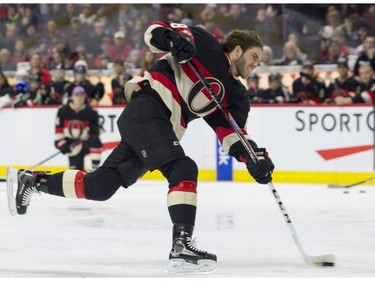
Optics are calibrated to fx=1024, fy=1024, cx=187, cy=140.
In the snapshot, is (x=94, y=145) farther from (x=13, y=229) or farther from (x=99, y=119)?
(x=13, y=229)

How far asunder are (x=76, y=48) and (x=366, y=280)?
8.53 m

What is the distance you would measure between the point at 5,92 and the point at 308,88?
3.43m

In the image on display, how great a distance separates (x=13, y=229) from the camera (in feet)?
20.0

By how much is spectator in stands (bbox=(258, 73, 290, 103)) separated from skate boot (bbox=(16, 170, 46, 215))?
5727 millimetres

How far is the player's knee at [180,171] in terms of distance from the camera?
4445 mm

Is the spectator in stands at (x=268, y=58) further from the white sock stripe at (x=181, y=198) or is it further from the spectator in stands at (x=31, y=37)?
the white sock stripe at (x=181, y=198)

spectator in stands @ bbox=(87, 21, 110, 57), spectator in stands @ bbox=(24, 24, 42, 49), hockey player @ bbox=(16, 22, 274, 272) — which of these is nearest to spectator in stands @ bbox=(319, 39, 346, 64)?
spectator in stands @ bbox=(87, 21, 110, 57)

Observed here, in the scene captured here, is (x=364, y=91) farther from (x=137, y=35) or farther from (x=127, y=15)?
(x=127, y=15)

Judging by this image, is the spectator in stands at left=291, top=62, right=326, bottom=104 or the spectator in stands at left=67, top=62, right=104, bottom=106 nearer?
the spectator in stands at left=291, top=62, right=326, bottom=104

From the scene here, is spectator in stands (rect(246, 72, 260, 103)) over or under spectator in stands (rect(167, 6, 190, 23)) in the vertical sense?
under

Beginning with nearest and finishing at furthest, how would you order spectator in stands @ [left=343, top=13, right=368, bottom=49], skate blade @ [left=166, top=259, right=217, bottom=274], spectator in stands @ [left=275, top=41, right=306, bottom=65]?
skate blade @ [left=166, top=259, right=217, bottom=274]
spectator in stands @ [left=343, top=13, right=368, bottom=49]
spectator in stands @ [left=275, top=41, right=306, bottom=65]

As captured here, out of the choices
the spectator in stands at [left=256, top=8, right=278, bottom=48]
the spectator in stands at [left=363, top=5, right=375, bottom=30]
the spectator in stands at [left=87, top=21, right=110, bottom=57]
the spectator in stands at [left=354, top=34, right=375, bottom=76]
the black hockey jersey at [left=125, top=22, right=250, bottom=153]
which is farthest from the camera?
the spectator in stands at [left=87, top=21, right=110, bottom=57]

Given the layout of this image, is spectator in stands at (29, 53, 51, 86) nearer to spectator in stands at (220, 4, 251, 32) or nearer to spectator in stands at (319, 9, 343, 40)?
spectator in stands at (220, 4, 251, 32)

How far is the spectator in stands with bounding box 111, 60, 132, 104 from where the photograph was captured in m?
11.2
